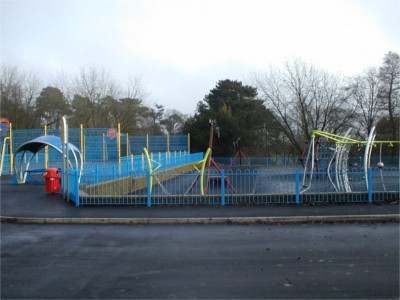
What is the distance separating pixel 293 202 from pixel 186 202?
3.50 meters

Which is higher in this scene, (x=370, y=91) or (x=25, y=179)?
(x=370, y=91)

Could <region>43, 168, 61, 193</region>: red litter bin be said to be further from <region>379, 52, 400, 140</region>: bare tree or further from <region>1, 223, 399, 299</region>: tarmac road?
<region>379, 52, 400, 140</region>: bare tree

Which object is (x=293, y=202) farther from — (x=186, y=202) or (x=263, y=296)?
(x=263, y=296)

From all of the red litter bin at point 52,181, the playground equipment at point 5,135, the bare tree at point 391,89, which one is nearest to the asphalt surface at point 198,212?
the red litter bin at point 52,181

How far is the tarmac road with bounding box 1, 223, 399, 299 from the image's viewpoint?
532cm

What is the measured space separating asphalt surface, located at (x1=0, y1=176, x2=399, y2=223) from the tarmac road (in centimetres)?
84

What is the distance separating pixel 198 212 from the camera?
11.6 meters

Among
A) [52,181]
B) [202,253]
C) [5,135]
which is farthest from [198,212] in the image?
[5,135]

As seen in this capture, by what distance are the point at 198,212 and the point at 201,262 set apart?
4.87 m

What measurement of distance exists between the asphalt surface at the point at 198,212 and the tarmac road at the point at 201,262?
840 mm

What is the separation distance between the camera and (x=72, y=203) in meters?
13.2

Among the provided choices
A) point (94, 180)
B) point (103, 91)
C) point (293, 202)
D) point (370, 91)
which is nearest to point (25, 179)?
point (94, 180)

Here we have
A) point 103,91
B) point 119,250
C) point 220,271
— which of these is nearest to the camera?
point 220,271

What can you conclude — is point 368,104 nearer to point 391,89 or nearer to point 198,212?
point 391,89
